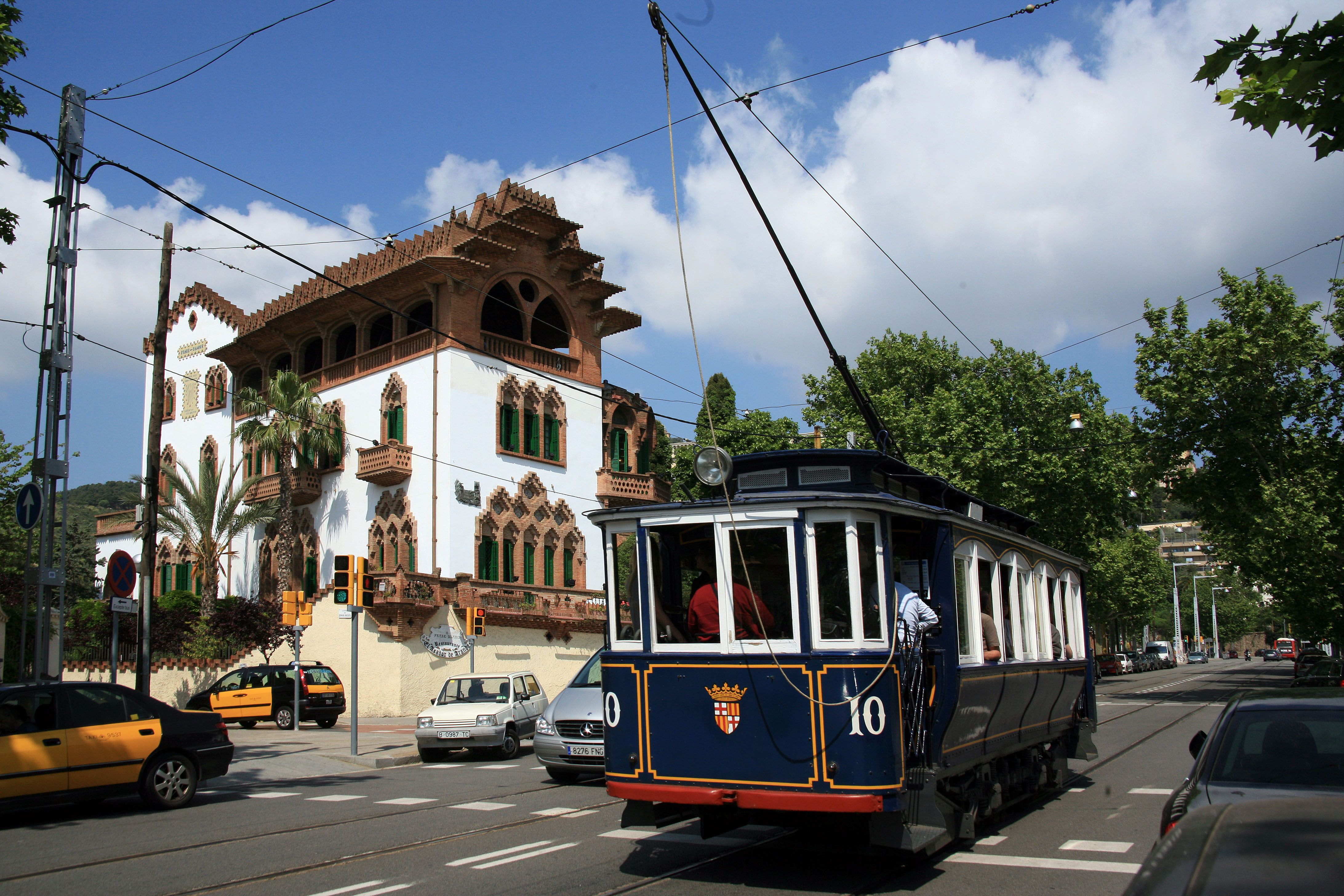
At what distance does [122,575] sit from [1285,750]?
13.7 m

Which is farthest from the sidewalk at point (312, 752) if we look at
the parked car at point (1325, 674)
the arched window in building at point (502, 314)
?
the parked car at point (1325, 674)

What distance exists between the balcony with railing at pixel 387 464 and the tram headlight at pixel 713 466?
24775 mm

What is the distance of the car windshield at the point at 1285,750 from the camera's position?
19.7 ft

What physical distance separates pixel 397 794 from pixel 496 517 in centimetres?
2011

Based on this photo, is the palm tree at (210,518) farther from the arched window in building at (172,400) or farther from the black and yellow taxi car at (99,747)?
the black and yellow taxi car at (99,747)

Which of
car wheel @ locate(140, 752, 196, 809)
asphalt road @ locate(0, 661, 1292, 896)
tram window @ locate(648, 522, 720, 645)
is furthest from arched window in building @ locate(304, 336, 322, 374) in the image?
tram window @ locate(648, 522, 720, 645)

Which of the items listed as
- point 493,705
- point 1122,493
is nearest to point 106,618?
point 493,705

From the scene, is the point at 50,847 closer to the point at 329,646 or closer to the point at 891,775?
the point at 891,775

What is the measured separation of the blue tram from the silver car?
5410mm

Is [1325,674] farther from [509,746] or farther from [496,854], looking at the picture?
[496,854]

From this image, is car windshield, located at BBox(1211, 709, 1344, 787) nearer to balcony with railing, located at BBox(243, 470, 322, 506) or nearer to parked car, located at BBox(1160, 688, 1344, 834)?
parked car, located at BBox(1160, 688, 1344, 834)

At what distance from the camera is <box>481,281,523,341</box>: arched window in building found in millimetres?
34344

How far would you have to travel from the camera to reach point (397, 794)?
13.1m

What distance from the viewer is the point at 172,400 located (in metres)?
43.8
